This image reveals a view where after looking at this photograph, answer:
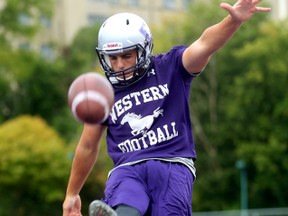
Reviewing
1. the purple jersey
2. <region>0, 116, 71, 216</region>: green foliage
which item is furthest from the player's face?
<region>0, 116, 71, 216</region>: green foliage

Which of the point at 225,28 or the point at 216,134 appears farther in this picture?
the point at 216,134

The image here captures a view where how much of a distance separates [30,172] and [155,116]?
3818cm

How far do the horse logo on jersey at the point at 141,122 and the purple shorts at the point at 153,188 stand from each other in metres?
0.30

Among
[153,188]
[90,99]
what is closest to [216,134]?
[153,188]

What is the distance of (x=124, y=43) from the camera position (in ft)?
28.1

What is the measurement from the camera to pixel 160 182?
8516 millimetres

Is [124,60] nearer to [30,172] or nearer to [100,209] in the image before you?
[100,209]

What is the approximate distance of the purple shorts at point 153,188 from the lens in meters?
8.40

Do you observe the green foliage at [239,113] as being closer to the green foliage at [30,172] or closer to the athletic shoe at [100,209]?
the green foliage at [30,172]

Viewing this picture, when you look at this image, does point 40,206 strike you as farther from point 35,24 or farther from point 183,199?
point 183,199

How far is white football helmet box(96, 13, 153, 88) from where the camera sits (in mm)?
8578

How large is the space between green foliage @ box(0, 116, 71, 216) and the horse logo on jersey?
37.0 m

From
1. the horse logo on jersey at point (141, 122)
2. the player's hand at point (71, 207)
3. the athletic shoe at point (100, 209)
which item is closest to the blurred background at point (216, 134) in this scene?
the player's hand at point (71, 207)

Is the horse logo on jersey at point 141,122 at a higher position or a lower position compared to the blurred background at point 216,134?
higher
